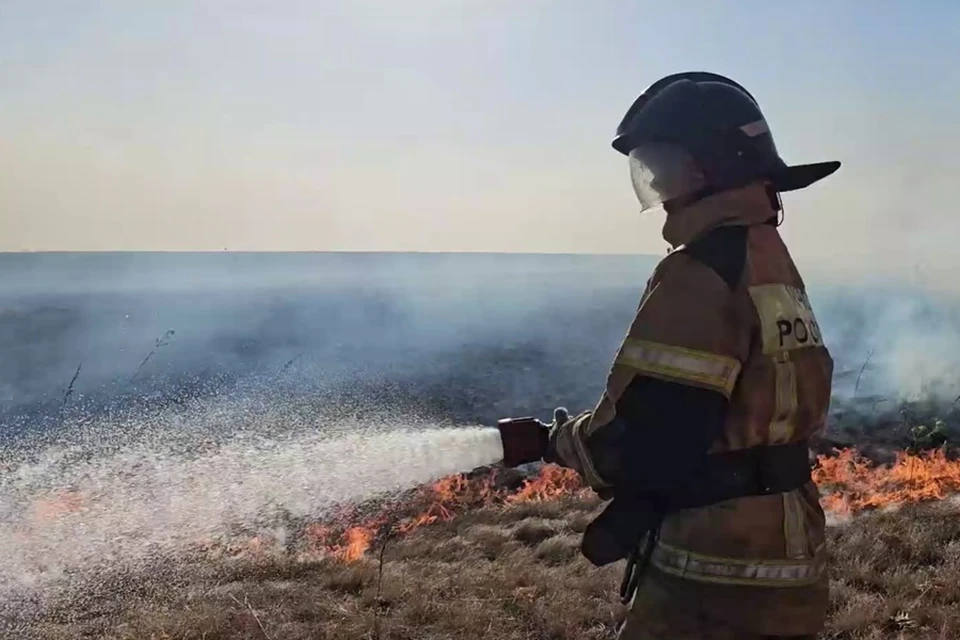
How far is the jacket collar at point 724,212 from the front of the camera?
7.14 ft

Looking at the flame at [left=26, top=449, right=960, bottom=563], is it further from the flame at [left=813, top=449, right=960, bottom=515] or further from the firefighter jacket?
the firefighter jacket

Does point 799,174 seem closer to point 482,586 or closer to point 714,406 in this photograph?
point 714,406

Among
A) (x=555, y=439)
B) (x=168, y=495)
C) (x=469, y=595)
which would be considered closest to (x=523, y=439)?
(x=555, y=439)

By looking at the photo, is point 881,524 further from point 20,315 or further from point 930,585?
point 20,315

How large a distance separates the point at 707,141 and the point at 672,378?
72cm

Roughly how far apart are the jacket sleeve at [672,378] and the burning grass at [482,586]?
314 cm

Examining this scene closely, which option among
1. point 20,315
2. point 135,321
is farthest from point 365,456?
point 20,315

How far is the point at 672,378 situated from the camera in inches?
78.7

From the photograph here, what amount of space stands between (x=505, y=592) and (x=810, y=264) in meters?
127

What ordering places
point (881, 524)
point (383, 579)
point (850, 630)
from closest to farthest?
point (850, 630) → point (383, 579) → point (881, 524)

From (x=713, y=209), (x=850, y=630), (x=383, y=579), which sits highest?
(x=713, y=209)

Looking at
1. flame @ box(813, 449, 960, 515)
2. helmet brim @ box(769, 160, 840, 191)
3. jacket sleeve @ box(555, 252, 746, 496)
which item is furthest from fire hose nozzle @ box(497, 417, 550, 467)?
flame @ box(813, 449, 960, 515)

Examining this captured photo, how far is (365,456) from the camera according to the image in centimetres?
1189

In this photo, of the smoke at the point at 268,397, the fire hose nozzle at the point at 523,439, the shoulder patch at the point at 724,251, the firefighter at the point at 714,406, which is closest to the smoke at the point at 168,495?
the smoke at the point at 268,397
